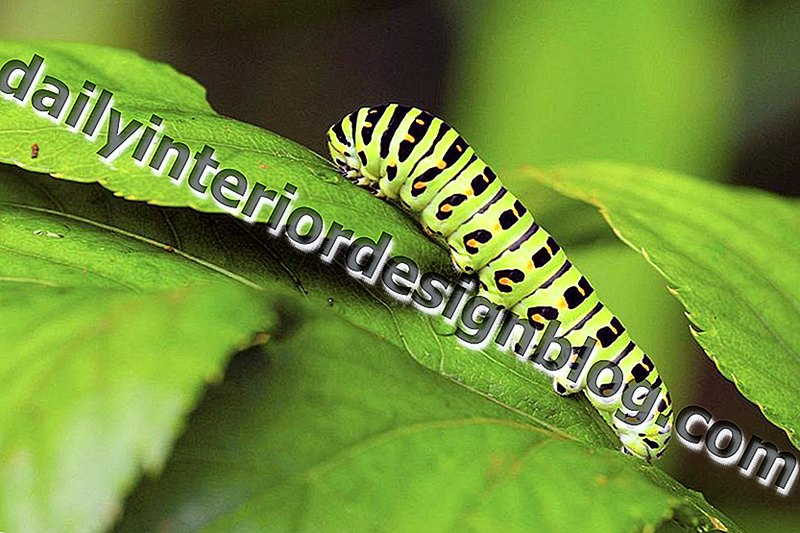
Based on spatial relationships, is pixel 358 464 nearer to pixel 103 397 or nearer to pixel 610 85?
pixel 103 397

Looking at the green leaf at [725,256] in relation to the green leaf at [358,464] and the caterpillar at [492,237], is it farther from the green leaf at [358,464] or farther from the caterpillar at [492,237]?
the green leaf at [358,464]

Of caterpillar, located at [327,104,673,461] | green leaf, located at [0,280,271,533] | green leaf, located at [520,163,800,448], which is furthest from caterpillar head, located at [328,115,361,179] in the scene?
green leaf, located at [0,280,271,533]

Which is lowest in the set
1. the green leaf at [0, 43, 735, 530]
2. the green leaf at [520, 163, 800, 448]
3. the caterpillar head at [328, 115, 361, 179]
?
the green leaf at [0, 43, 735, 530]

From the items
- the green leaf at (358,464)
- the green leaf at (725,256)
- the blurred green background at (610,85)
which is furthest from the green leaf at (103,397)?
the blurred green background at (610,85)

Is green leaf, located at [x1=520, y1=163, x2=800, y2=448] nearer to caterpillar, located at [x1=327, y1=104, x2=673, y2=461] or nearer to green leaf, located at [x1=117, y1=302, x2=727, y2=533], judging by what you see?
caterpillar, located at [x1=327, y1=104, x2=673, y2=461]

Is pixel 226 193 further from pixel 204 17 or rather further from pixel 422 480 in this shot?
pixel 204 17

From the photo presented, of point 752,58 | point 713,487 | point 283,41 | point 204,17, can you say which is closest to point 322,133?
point 283,41
